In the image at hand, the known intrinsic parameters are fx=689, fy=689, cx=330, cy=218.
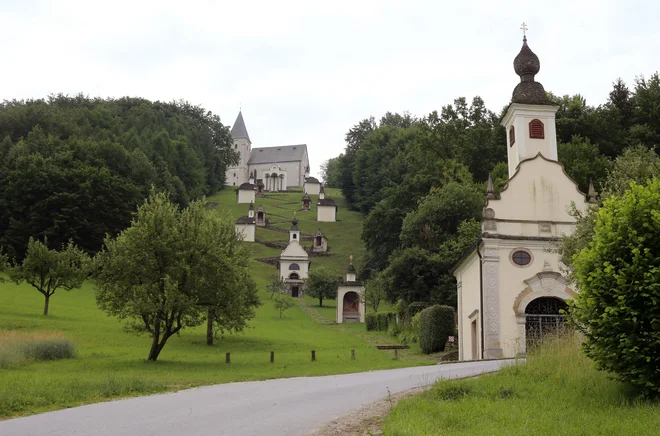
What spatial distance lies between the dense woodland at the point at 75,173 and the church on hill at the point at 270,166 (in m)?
53.6

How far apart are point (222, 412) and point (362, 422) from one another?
2.58m

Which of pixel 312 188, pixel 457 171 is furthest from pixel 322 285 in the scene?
pixel 312 188

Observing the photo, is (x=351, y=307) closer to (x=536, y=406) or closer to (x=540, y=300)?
(x=540, y=300)

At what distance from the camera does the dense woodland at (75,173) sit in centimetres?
6725

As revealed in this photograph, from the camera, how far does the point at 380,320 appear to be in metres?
48.3

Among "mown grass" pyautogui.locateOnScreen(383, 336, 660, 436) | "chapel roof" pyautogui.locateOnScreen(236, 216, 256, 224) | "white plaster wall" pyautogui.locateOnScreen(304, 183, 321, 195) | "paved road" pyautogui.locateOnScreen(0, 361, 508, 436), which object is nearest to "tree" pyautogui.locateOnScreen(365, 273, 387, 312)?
"paved road" pyautogui.locateOnScreen(0, 361, 508, 436)

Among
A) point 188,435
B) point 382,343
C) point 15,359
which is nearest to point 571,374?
point 188,435

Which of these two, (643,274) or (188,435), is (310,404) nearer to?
(188,435)

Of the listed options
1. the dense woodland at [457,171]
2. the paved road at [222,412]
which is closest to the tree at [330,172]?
the dense woodland at [457,171]

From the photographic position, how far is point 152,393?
49.2 ft

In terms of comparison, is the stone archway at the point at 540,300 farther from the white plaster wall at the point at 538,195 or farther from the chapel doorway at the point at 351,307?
the chapel doorway at the point at 351,307

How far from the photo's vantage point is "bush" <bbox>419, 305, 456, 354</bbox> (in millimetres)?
32438

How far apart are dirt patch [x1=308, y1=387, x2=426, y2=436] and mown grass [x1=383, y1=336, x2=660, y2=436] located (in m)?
0.28

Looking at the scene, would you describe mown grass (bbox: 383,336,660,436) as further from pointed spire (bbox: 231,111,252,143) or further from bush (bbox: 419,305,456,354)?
pointed spire (bbox: 231,111,252,143)
